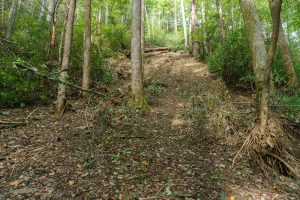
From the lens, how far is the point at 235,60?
876 cm

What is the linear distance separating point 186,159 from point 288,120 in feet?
8.57

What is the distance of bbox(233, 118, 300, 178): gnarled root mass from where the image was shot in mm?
4371

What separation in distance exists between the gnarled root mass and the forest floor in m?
0.20

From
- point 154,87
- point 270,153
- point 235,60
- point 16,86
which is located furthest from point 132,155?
point 235,60

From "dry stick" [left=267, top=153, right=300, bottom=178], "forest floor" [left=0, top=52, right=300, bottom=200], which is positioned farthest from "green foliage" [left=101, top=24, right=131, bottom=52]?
"dry stick" [left=267, top=153, right=300, bottom=178]

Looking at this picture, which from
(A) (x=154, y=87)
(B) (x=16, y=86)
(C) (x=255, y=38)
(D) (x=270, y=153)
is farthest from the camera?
(A) (x=154, y=87)

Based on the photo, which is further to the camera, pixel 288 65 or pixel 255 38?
pixel 288 65

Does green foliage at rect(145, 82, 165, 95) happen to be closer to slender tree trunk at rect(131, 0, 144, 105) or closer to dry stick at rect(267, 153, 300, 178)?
slender tree trunk at rect(131, 0, 144, 105)

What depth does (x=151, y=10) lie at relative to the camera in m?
35.1

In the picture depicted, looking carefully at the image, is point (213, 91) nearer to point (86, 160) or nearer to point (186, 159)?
point (186, 159)

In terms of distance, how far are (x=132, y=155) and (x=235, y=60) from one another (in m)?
5.89

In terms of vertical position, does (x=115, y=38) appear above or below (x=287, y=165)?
above

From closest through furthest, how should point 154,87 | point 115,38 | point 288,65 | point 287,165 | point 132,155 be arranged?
point 287,165
point 132,155
point 288,65
point 154,87
point 115,38

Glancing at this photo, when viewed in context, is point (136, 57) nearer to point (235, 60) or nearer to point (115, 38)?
point (235, 60)
